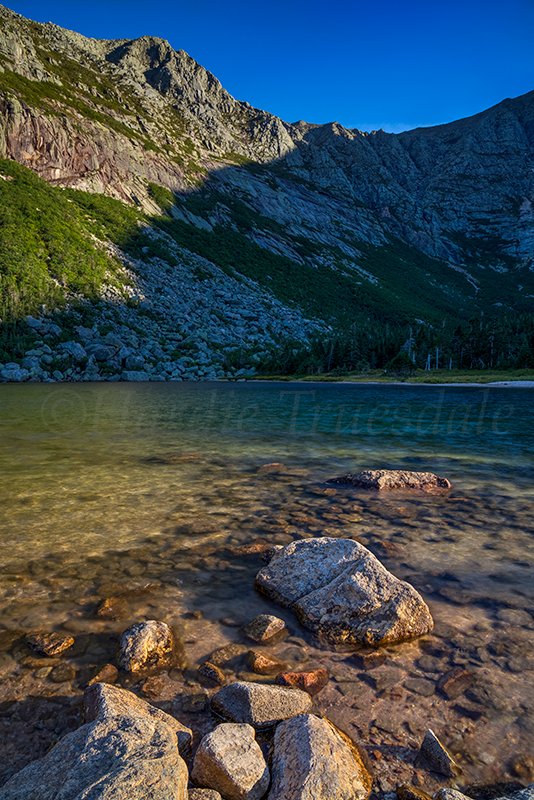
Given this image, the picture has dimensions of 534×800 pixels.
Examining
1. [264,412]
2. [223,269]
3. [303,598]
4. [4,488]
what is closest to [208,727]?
[303,598]

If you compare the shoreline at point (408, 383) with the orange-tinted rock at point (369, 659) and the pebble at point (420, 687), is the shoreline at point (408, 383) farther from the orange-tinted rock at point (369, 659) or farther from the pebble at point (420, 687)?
the pebble at point (420, 687)

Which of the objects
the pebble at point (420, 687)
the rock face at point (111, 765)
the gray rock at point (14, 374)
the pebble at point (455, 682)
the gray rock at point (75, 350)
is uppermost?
the rock face at point (111, 765)

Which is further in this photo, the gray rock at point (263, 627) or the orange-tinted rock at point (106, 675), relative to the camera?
the gray rock at point (263, 627)

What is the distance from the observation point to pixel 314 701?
157 inches

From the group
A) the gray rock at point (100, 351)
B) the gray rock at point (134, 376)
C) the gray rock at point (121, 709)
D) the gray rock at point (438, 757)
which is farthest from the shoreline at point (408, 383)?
the gray rock at point (121, 709)

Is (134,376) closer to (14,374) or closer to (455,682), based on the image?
(14,374)

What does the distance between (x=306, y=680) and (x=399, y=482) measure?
816 centimetres

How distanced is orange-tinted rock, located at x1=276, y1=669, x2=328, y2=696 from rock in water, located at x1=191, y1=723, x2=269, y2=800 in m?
1.12

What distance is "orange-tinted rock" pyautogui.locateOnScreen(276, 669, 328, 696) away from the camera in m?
4.16

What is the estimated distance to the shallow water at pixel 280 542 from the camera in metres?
3.99

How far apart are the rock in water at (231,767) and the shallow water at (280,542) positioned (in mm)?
795

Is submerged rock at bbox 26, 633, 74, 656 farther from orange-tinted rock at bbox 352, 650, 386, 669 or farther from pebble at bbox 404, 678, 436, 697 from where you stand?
pebble at bbox 404, 678, 436, 697

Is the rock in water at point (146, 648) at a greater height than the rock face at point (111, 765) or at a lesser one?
lesser

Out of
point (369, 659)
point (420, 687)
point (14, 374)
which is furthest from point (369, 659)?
point (14, 374)
